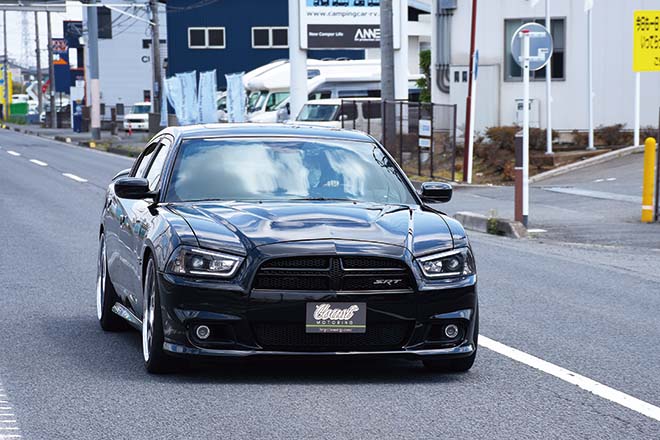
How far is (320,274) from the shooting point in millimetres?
7348

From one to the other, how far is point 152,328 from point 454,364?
1.71m

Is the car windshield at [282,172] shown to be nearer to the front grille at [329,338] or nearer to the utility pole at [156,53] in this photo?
the front grille at [329,338]

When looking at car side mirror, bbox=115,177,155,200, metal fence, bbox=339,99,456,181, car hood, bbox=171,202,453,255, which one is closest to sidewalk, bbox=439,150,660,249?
metal fence, bbox=339,99,456,181

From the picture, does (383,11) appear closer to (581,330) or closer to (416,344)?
(581,330)

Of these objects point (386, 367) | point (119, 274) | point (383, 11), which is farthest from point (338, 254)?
point (383, 11)

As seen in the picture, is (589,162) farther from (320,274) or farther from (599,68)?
(320,274)

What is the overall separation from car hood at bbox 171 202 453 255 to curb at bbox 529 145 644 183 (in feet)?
76.4

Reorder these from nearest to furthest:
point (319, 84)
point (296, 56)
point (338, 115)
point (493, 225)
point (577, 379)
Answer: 1. point (577, 379)
2. point (493, 225)
3. point (338, 115)
4. point (296, 56)
5. point (319, 84)

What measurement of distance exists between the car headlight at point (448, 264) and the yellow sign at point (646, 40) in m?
13.4

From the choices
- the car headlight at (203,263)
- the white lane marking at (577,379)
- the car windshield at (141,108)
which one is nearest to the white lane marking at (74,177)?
the white lane marking at (577,379)

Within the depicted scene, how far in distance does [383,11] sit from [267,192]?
25.1m

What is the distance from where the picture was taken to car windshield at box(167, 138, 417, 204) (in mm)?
A: 8531

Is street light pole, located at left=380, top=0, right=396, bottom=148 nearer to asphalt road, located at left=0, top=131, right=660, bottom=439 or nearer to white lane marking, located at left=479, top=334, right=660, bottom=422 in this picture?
asphalt road, located at left=0, top=131, right=660, bottom=439

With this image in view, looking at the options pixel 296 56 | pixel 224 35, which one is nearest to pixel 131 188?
pixel 296 56
